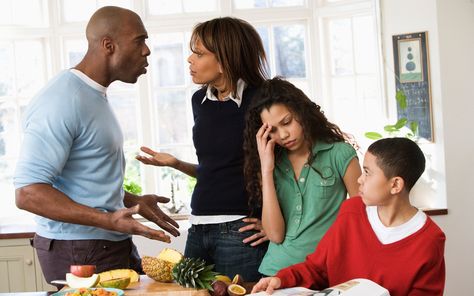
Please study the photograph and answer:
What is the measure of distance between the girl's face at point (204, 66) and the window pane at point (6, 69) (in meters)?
3.33

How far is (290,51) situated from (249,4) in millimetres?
479

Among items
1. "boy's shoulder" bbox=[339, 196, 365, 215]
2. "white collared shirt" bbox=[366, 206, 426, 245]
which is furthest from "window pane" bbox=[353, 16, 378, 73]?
"white collared shirt" bbox=[366, 206, 426, 245]

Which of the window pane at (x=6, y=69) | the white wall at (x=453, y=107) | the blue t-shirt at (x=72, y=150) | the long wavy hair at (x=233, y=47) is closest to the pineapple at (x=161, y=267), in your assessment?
the blue t-shirt at (x=72, y=150)

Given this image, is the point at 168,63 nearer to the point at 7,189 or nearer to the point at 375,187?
the point at 7,189

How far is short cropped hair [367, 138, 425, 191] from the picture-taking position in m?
2.20

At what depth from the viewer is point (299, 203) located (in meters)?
2.58

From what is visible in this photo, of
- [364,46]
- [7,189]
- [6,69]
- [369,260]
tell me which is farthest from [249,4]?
[369,260]

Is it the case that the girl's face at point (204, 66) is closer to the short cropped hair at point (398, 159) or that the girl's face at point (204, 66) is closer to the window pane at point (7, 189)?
the short cropped hair at point (398, 159)

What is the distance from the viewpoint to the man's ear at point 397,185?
2.20 metres

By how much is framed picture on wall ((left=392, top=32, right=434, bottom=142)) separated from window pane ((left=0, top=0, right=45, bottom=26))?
2.69m

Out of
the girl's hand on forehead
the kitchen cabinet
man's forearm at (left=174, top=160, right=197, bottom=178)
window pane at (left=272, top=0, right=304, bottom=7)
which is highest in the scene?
window pane at (left=272, top=0, right=304, bottom=7)

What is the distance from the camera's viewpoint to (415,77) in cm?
519

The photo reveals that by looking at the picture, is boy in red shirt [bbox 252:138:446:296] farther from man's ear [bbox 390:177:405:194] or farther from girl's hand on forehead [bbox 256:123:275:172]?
girl's hand on forehead [bbox 256:123:275:172]

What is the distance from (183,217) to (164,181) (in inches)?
16.6
